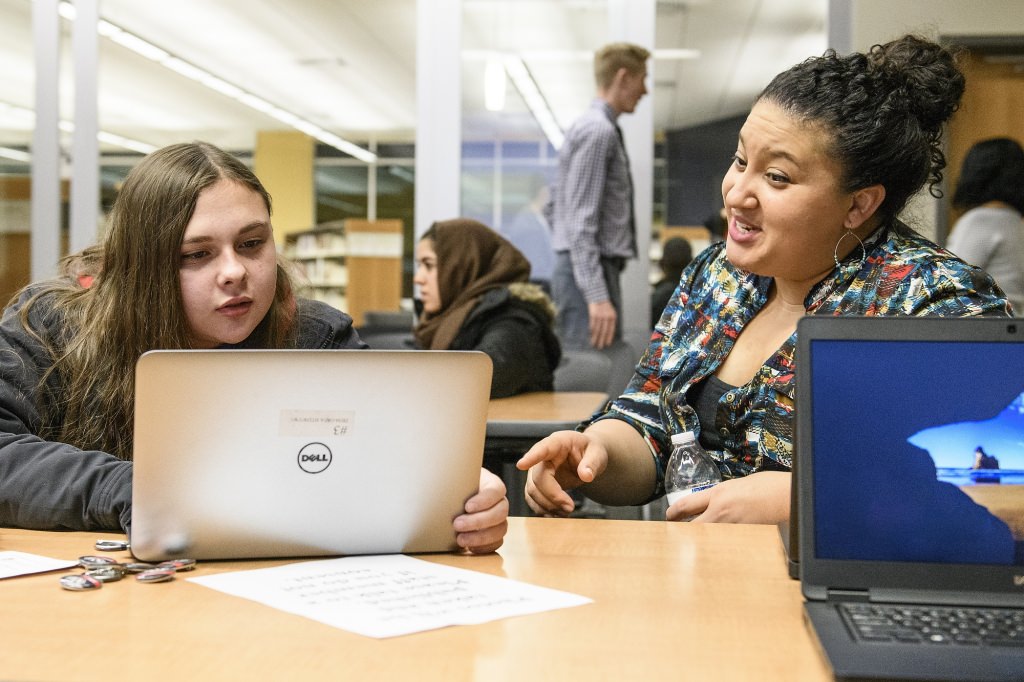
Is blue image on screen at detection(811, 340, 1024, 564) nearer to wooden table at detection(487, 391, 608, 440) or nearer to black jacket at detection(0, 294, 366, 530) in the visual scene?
black jacket at detection(0, 294, 366, 530)

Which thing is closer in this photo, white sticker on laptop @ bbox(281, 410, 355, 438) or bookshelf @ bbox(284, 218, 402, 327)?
white sticker on laptop @ bbox(281, 410, 355, 438)

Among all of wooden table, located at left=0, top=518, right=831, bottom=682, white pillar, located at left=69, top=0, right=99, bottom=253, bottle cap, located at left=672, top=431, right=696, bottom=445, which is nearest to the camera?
wooden table, located at left=0, top=518, right=831, bottom=682

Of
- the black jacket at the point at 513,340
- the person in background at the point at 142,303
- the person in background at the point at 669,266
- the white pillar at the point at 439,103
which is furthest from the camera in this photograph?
the white pillar at the point at 439,103

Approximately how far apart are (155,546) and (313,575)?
0.19 metres

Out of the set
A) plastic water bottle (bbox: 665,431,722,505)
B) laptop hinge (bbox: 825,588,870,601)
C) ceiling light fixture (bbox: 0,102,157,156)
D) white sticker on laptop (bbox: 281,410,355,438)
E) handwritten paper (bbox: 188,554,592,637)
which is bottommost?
handwritten paper (bbox: 188,554,592,637)

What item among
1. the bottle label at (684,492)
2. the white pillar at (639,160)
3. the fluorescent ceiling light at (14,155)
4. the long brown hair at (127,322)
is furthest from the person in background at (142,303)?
the fluorescent ceiling light at (14,155)

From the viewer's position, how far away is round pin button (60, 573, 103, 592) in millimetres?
1073

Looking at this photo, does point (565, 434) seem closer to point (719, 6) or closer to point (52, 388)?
point (52, 388)

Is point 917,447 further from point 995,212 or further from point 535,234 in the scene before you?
point 535,234

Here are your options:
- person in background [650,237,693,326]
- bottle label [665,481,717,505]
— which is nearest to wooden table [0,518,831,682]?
bottle label [665,481,717,505]

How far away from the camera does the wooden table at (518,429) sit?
277 cm

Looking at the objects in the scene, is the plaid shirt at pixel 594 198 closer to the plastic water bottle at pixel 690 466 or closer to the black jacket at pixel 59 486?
the plastic water bottle at pixel 690 466

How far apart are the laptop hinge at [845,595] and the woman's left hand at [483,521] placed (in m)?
0.39

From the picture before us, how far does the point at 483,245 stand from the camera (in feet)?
13.3
